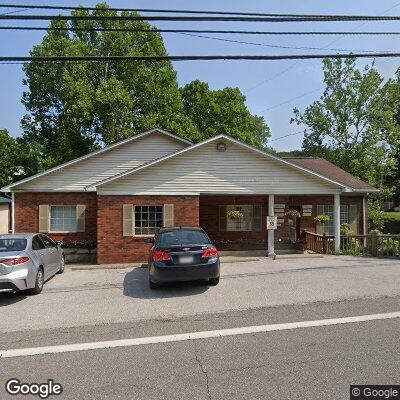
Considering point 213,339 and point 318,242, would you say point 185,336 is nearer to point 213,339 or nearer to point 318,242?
point 213,339

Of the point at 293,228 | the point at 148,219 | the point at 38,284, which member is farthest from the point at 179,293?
the point at 293,228

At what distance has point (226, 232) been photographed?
18.5 m

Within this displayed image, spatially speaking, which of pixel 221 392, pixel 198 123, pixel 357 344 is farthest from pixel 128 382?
pixel 198 123

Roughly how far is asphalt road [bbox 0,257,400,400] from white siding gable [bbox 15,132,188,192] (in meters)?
7.33


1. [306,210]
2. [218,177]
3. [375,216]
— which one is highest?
[218,177]

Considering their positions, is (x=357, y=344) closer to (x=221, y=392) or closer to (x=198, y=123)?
(x=221, y=392)

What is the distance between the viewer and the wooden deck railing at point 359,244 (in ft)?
50.0

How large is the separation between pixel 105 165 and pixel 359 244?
11.6 meters

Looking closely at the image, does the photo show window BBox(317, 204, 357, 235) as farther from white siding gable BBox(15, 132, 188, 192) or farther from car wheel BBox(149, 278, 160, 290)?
car wheel BBox(149, 278, 160, 290)

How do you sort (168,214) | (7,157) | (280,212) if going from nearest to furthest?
(168,214), (280,212), (7,157)

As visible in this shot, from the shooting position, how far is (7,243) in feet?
31.0

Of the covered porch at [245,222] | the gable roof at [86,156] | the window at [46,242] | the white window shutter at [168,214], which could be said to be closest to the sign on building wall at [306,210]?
the covered porch at [245,222]

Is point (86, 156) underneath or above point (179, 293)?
above

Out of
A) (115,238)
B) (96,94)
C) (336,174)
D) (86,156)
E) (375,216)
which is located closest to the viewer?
(115,238)
